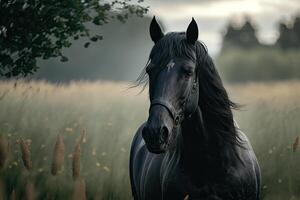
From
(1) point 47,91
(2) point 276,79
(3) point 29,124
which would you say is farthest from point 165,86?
(2) point 276,79

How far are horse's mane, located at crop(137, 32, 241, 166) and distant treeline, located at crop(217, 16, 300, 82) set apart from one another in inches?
394

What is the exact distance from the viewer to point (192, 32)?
360cm

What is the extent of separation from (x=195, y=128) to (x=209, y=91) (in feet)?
1.01

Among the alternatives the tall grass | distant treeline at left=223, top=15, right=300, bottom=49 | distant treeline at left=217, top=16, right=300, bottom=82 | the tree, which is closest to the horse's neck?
the tree

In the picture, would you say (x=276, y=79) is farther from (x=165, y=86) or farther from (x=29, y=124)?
(x=165, y=86)

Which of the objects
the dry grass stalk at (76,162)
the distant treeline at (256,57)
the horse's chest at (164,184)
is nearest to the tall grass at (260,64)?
the distant treeline at (256,57)

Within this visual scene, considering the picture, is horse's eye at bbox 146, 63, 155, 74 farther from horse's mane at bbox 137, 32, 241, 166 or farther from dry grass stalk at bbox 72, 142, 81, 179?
dry grass stalk at bbox 72, 142, 81, 179

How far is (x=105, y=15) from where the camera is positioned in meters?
5.91

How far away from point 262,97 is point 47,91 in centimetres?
509

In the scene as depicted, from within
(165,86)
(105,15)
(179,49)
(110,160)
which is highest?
(105,15)

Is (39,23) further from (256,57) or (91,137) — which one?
(256,57)

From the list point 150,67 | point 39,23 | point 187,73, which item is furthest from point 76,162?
point 39,23

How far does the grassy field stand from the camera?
228 inches

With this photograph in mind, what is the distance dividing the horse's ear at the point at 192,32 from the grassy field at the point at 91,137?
974mm
